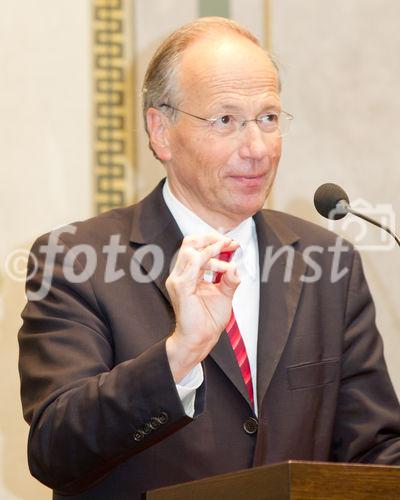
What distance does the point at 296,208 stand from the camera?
4246 mm

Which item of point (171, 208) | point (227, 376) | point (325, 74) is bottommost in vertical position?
point (227, 376)

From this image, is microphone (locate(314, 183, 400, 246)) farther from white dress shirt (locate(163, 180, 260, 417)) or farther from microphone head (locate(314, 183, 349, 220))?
white dress shirt (locate(163, 180, 260, 417))

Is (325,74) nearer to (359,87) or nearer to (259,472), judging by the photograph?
(359,87)

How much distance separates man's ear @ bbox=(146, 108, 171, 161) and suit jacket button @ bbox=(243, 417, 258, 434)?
32.6 inches

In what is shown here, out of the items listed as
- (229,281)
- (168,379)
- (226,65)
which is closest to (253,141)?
(226,65)

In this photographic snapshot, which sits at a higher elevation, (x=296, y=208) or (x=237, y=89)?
(x=237, y=89)

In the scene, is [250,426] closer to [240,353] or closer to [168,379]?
[240,353]

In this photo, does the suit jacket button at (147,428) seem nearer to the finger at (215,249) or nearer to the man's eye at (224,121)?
the finger at (215,249)

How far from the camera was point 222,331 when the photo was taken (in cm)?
248

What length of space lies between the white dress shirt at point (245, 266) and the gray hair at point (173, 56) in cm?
25

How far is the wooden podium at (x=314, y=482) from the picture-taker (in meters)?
1.89

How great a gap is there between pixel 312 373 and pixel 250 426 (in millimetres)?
274

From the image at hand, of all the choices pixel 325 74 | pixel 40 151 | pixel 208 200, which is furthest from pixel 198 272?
pixel 325 74

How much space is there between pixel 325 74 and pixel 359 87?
0.47 ft
